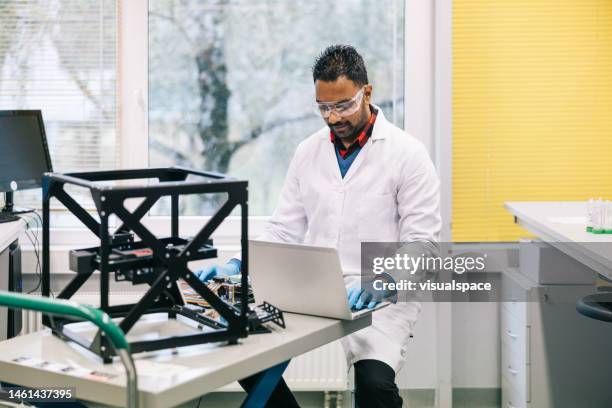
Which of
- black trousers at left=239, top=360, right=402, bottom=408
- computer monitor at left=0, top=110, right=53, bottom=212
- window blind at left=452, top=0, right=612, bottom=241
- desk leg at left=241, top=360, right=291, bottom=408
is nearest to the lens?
desk leg at left=241, top=360, right=291, bottom=408

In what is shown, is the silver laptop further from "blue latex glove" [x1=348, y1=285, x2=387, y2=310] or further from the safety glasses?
the safety glasses

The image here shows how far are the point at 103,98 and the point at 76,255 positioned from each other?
170 centimetres

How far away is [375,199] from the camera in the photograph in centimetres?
240

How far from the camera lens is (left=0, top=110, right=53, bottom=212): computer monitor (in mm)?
2904

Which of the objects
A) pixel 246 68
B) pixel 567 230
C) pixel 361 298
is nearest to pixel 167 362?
pixel 361 298

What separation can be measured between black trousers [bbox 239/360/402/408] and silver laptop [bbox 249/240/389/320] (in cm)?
25

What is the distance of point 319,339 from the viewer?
5.84 ft

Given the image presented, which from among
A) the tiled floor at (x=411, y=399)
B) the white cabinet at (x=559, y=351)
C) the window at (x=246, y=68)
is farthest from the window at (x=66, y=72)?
the white cabinet at (x=559, y=351)

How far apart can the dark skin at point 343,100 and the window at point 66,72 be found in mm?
1227

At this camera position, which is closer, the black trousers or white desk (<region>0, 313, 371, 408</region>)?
white desk (<region>0, 313, 371, 408</region>)

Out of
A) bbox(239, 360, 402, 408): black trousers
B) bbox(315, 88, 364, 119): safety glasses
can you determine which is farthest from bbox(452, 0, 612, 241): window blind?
bbox(239, 360, 402, 408): black trousers

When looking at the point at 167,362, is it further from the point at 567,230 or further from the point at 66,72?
the point at 66,72

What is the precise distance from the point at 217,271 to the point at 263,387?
0.45 m

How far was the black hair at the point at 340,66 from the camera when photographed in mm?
2295
